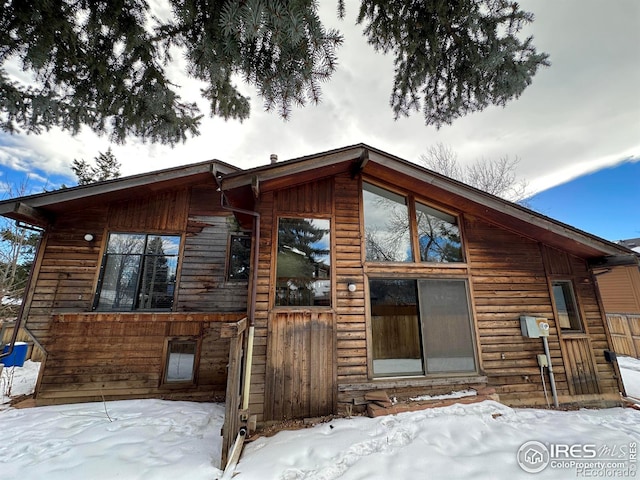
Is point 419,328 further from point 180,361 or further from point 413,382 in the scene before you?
point 180,361

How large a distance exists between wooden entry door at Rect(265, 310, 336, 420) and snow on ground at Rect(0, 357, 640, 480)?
36cm

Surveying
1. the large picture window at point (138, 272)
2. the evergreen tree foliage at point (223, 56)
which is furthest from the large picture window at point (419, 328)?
the large picture window at point (138, 272)

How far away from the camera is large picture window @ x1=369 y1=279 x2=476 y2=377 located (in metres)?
4.29

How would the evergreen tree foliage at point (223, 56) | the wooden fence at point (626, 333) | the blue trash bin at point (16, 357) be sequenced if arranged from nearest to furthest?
the evergreen tree foliage at point (223, 56)
the blue trash bin at point (16, 357)
the wooden fence at point (626, 333)

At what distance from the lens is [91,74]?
10.0ft

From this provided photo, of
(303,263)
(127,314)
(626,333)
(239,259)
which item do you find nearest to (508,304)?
(303,263)

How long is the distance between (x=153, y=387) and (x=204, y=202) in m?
3.92

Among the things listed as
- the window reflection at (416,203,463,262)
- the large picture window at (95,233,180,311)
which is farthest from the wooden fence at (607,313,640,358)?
the large picture window at (95,233,180,311)

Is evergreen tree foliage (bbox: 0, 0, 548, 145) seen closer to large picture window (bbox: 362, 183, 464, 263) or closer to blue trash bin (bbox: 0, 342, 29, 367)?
large picture window (bbox: 362, 183, 464, 263)

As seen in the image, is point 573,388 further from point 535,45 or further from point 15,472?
point 15,472

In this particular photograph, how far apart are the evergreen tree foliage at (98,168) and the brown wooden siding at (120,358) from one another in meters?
11.8

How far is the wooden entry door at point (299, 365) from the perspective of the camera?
3750 mm

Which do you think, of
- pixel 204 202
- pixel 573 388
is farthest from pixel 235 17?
pixel 573 388

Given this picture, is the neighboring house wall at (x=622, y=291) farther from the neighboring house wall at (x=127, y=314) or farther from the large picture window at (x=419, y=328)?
the neighboring house wall at (x=127, y=314)
